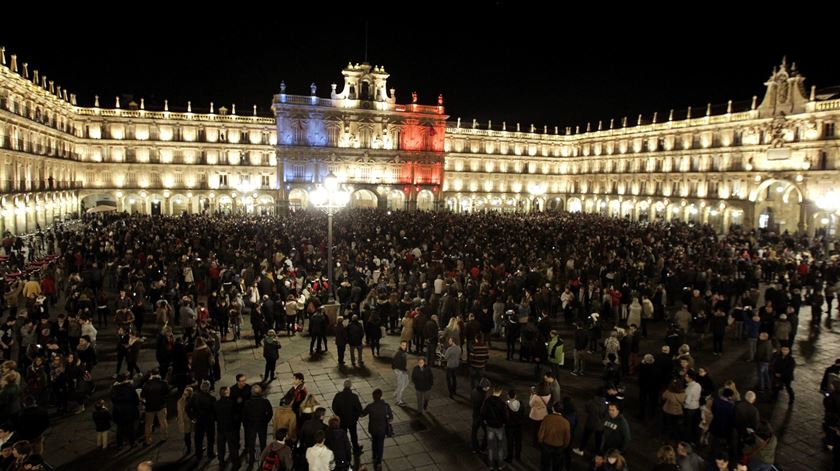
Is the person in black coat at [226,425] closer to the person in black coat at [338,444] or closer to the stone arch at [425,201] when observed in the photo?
the person in black coat at [338,444]

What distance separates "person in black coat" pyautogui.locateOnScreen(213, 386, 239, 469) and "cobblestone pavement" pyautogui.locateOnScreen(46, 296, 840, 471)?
307 mm

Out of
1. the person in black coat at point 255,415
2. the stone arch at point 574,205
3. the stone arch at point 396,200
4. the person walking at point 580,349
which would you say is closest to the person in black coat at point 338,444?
the person in black coat at point 255,415

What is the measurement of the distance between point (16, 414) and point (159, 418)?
6.70ft

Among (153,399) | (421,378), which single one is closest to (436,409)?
(421,378)

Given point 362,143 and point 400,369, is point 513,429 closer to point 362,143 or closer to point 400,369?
point 400,369

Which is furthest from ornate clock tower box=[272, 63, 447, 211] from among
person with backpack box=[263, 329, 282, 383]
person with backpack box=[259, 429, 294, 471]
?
person with backpack box=[259, 429, 294, 471]

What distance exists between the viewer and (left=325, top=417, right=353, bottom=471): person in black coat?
6.78 meters

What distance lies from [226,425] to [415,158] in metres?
53.3

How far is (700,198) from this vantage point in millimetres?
50156

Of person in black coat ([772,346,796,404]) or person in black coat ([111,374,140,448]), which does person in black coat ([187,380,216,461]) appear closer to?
person in black coat ([111,374,140,448])

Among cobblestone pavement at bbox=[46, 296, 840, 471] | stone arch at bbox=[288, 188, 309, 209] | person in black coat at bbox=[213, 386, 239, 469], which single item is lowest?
cobblestone pavement at bbox=[46, 296, 840, 471]

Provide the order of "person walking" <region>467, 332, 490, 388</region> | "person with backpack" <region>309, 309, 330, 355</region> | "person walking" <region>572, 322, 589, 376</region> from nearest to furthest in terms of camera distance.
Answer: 1. "person walking" <region>467, 332, 490, 388</region>
2. "person walking" <region>572, 322, 589, 376</region>
3. "person with backpack" <region>309, 309, 330, 355</region>

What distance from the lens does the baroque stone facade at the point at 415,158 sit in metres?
41.9

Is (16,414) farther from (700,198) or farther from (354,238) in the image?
(700,198)
